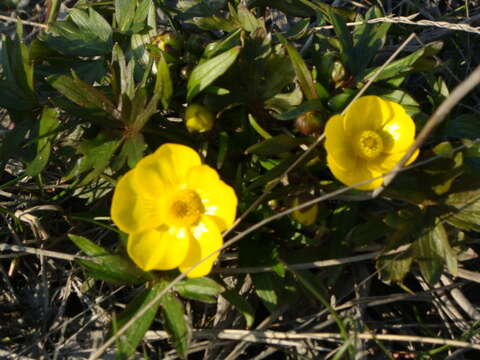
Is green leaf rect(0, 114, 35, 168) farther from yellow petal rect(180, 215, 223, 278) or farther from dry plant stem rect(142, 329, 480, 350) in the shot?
dry plant stem rect(142, 329, 480, 350)

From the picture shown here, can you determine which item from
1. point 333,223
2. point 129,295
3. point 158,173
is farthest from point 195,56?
point 129,295

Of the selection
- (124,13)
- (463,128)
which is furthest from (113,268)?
(463,128)

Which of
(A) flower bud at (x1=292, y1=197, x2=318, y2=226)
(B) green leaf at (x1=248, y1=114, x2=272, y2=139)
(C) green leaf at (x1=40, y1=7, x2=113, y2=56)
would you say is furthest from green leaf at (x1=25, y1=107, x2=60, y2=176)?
(A) flower bud at (x1=292, y1=197, x2=318, y2=226)

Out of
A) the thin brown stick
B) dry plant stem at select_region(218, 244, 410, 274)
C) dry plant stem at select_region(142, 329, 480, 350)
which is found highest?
the thin brown stick

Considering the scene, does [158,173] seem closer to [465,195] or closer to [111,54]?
[111,54]

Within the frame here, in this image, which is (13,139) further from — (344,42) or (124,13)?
(344,42)

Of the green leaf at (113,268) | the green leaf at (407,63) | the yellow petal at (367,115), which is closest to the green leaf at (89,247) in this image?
the green leaf at (113,268)
